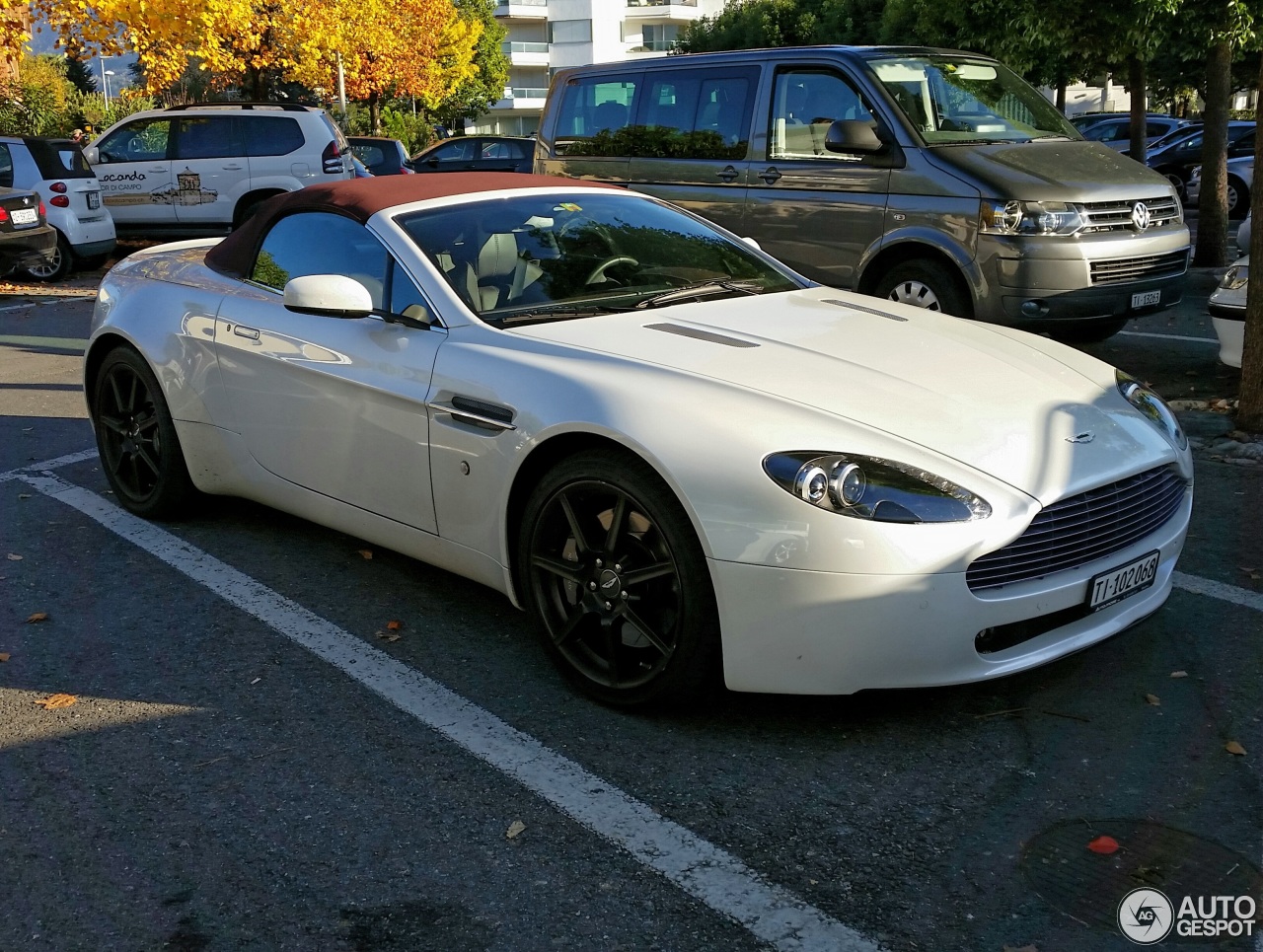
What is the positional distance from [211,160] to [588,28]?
70.4 meters

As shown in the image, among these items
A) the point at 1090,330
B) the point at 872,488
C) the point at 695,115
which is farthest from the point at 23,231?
the point at 872,488

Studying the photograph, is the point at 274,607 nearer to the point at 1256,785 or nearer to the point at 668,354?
the point at 668,354

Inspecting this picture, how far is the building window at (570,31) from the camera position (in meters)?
83.1

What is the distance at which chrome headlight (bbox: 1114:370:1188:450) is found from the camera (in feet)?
13.5

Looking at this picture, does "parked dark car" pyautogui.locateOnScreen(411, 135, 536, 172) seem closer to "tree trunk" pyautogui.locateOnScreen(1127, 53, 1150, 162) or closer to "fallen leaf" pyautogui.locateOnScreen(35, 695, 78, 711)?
"tree trunk" pyautogui.locateOnScreen(1127, 53, 1150, 162)

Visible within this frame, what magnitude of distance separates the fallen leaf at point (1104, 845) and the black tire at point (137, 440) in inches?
154

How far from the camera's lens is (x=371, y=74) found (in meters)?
41.5

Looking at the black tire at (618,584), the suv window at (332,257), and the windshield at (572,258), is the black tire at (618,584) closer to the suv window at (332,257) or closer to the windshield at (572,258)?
the windshield at (572,258)

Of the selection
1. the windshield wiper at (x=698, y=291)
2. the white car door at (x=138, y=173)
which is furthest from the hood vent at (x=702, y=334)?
the white car door at (x=138, y=173)

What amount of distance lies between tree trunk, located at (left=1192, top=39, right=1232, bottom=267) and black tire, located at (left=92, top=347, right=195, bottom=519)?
10.9 meters

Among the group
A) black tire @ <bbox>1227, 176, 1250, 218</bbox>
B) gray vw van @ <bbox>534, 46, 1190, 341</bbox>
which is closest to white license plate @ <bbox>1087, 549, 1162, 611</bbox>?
gray vw van @ <bbox>534, 46, 1190, 341</bbox>

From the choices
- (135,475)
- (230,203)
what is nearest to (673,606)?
(135,475)

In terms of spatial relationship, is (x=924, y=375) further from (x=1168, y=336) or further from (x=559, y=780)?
(x=1168, y=336)

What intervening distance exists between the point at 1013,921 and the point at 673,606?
1249 mm
